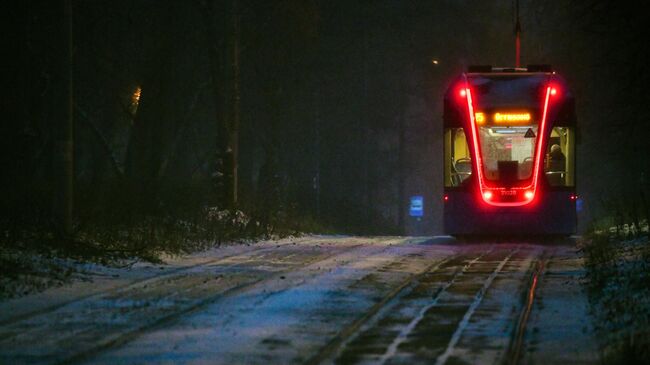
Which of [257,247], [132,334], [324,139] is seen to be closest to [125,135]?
[324,139]

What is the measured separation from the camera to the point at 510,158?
1146 inches

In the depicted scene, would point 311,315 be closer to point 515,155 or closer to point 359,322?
point 359,322

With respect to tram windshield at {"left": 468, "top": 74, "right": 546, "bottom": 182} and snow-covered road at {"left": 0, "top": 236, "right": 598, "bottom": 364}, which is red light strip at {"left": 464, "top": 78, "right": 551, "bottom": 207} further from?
snow-covered road at {"left": 0, "top": 236, "right": 598, "bottom": 364}

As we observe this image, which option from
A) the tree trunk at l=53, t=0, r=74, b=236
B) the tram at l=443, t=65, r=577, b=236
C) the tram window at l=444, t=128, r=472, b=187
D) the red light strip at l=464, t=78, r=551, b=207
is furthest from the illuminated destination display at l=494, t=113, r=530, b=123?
the tree trunk at l=53, t=0, r=74, b=236

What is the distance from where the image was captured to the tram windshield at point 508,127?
94.6 ft

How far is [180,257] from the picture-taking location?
2405cm

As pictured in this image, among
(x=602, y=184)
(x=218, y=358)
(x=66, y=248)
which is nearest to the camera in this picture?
(x=218, y=358)

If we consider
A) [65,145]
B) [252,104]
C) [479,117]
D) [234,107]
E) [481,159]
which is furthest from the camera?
[252,104]

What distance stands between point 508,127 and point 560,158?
1.32 metres

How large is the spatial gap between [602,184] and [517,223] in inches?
1624

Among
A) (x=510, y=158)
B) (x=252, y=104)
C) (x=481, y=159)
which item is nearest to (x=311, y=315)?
(x=481, y=159)

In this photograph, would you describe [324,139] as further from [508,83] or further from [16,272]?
[16,272]

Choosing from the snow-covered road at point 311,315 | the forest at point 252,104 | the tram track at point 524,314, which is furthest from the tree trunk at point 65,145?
the tram track at point 524,314

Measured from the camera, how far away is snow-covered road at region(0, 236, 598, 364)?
11.6 meters
